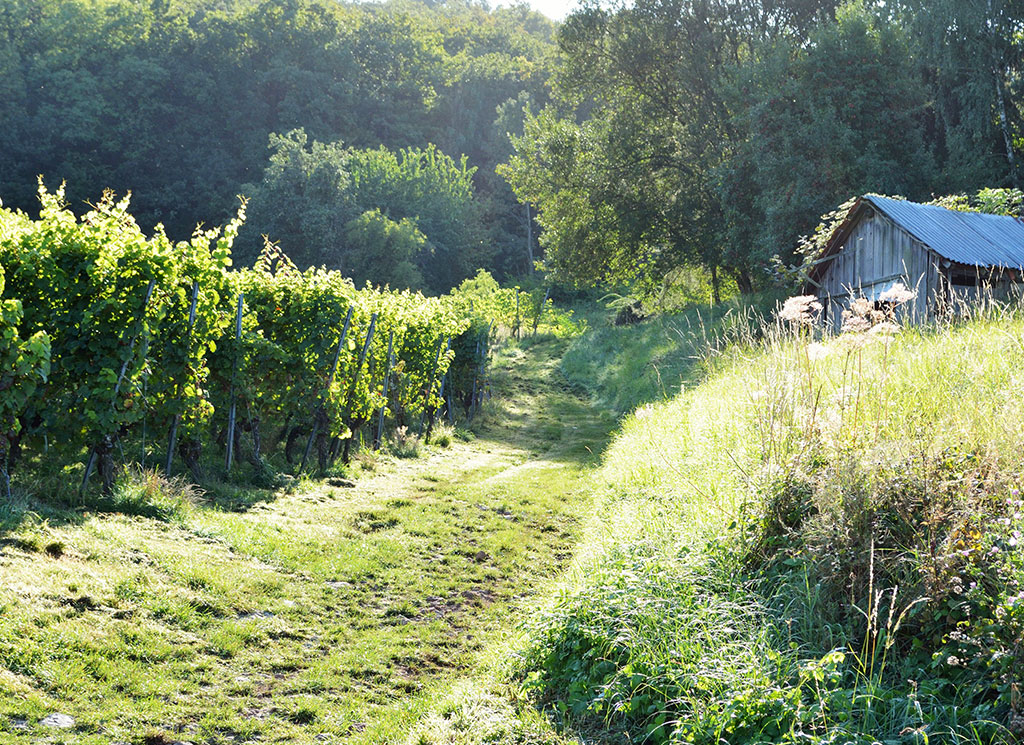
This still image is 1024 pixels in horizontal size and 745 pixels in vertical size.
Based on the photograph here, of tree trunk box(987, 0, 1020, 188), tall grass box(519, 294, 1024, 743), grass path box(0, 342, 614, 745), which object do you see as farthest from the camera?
tree trunk box(987, 0, 1020, 188)

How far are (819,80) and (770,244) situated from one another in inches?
186

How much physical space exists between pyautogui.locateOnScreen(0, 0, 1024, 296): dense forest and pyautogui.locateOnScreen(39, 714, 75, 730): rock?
15150 mm

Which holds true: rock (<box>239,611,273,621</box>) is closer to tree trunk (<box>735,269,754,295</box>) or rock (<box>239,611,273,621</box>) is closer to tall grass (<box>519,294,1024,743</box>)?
tall grass (<box>519,294,1024,743</box>)

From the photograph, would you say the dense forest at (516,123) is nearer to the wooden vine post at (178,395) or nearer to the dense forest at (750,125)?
the dense forest at (750,125)

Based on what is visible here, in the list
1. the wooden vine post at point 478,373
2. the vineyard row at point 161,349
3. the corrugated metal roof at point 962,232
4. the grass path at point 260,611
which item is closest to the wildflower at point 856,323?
the grass path at point 260,611

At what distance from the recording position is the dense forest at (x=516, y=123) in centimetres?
2072

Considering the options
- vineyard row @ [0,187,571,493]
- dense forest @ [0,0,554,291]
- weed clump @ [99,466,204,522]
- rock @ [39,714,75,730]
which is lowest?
rock @ [39,714,75,730]

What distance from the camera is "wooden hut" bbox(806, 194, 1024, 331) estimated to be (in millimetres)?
13695

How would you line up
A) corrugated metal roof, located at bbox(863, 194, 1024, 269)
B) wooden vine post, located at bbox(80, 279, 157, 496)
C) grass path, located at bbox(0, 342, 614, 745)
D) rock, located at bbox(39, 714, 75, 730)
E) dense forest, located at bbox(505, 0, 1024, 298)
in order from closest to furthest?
rock, located at bbox(39, 714, 75, 730)
grass path, located at bbox(0, 342, 614, 745)
wooden vine post, located at bbox(80, 279, 157, 496)
corrugated metal roof, located at bbox(863, 194, 1024, 269)
dense forest, located at bbox(505, 0, 1024, 298)

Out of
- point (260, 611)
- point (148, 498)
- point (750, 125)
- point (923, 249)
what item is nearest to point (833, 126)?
point (750, 125)

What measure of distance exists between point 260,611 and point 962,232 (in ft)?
47.7

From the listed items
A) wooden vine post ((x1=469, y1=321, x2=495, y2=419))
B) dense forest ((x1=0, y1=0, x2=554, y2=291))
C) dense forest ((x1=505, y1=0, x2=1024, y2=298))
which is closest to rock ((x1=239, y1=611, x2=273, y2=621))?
wooden vine post ((x1=469, y1=321, x2=495, y2=419))

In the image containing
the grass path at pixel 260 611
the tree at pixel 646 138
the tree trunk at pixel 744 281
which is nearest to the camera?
the grass path at pixel 260 611

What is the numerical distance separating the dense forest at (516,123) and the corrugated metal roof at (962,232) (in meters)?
4.64
